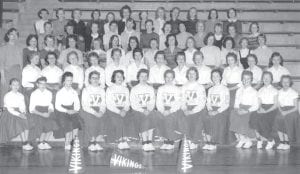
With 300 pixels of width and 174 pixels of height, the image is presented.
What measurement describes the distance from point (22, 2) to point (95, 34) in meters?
3.05

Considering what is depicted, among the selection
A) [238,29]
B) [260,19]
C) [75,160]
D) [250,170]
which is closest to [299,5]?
[260,19]

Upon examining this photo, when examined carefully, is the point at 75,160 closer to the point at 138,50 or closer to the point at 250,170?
the point at 250,170

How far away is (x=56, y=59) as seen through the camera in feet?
28.0

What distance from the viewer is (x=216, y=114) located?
797 cm

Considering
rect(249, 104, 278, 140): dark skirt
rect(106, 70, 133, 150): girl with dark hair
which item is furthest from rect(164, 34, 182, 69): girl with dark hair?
rect(249, 104, 278, 140): dark skirt

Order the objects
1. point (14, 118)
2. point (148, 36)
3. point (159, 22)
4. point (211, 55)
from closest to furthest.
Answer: point (14, 118)
point (211, 55)
point (148, 36)
point (159, 22)

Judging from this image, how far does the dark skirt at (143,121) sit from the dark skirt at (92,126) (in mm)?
510

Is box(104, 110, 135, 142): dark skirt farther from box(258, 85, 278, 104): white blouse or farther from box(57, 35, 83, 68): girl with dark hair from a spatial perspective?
box(258, 85, 278, 104): white blouse

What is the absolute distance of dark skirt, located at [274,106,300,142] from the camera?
315 inches

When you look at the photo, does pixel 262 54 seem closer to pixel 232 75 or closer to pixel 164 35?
pixel 232 75

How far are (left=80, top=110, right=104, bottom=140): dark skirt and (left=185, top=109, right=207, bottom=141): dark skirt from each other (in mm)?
1325

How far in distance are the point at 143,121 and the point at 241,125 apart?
1.53 meters

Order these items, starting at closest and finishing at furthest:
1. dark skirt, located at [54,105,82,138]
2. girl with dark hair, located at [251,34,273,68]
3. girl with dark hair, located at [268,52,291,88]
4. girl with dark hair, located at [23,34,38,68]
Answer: dark skirt, located at [54,105,82,138]
girl with dark hair, located at [268,52,291,88]
girl with dark hair, located at [23,34,38,68]
girl with dark hair, located at [251,34,273,68]

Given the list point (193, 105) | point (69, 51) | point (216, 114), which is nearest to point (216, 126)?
point (216, 114)
